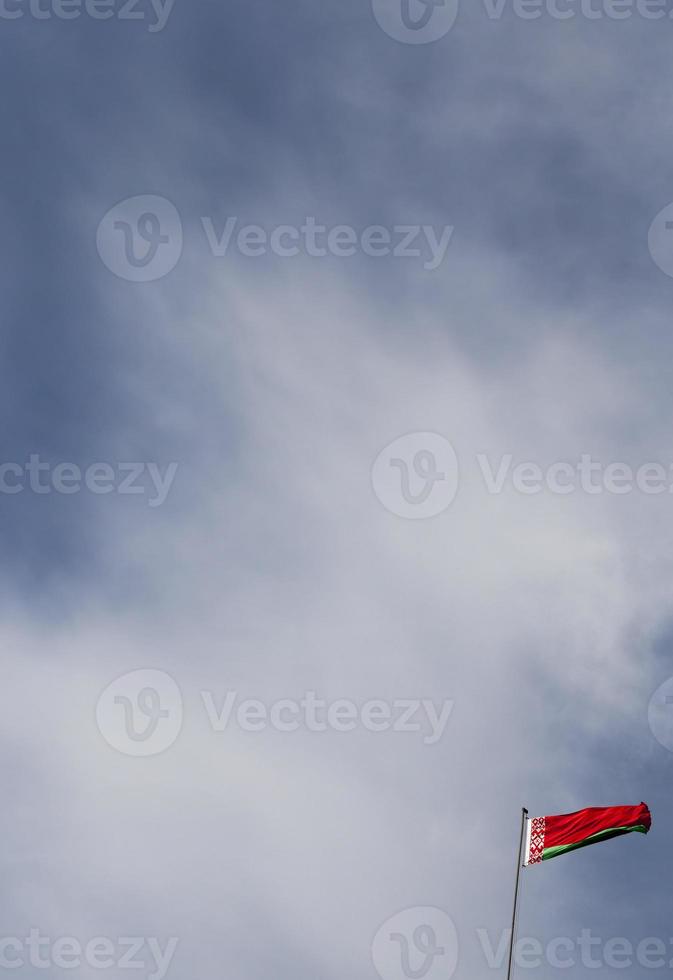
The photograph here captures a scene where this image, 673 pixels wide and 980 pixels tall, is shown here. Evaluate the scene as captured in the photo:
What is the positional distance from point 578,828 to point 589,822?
64 cm

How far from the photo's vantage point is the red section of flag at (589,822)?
58656 mm

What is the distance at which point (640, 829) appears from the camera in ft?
192

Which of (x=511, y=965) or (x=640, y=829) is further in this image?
(x=640, y=829)

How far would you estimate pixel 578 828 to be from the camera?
59.4 m

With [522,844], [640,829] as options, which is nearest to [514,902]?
[522,844]

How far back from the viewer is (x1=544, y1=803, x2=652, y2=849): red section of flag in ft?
192

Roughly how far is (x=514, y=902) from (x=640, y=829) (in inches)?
280

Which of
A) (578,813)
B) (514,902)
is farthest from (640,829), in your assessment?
(514,902)

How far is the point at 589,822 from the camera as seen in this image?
59250mm

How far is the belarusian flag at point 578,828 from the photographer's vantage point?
5866 centimetres

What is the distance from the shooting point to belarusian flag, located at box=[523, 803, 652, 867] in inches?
2309

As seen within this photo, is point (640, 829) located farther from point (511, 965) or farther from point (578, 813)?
point (511, 965)

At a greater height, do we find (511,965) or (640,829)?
(640,829)

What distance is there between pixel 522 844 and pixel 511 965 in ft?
22.1
